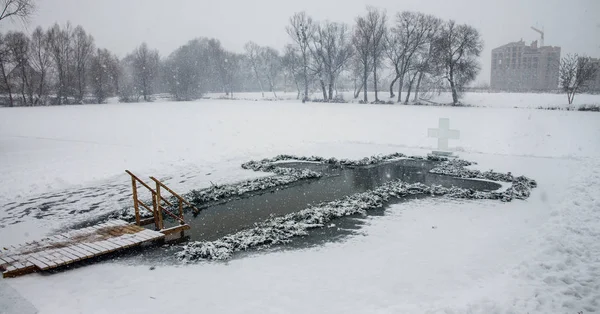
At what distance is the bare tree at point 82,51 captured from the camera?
70.2 meters

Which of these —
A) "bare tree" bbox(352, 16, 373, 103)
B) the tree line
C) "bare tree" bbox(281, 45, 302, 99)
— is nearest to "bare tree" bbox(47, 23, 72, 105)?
the tree line

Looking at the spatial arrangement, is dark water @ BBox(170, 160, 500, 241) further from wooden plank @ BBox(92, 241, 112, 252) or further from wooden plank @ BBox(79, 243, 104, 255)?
wooden plank @ BBox(79, 243, 104, 255)

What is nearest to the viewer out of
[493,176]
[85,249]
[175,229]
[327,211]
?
[85,249]

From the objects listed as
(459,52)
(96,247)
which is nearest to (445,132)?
(96,247)

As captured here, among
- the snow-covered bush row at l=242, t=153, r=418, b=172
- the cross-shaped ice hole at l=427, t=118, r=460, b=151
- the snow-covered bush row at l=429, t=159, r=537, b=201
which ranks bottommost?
the snow-covered bush row at l=429, t=159, r=537, b=201

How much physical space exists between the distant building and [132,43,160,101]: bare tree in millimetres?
82027

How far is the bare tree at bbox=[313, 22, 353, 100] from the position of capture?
206 feet

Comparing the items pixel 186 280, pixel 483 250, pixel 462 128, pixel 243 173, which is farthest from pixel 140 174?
pixel 462 128

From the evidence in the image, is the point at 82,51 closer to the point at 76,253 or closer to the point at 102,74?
the point at 102,74

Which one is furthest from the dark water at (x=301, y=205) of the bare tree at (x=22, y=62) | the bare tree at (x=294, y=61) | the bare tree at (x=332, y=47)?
the bare tree at (x=22, y=62)

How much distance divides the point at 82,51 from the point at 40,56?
7.46m

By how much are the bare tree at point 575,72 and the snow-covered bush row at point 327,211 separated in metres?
39.7

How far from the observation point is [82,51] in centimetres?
7206

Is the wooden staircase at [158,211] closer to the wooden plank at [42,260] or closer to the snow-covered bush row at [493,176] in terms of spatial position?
the wooden plank at [42,260]
